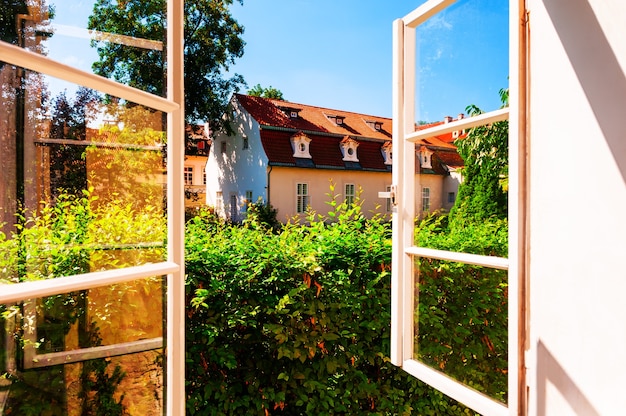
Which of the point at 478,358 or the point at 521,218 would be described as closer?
the point at 521,218

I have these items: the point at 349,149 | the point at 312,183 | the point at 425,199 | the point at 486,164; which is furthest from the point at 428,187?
the point at 349,149

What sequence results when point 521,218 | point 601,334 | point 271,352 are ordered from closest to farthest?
1. point 601,334
2. point 521,218
3. point 271,352

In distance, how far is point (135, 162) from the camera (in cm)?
104

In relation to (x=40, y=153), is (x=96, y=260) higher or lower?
lower

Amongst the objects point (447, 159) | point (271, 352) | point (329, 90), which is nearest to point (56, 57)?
point (447, 159)

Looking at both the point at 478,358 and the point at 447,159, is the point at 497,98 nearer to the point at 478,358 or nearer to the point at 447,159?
the point at 447,159

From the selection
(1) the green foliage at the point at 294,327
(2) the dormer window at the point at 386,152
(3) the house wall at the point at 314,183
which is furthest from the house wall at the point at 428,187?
(2) the dormer window at the point at 386,152

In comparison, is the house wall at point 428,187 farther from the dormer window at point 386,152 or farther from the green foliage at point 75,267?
the dormer window at point 386,152

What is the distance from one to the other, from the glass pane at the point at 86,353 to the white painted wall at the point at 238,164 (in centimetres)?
1280

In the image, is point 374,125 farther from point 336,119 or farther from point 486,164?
point 486,164

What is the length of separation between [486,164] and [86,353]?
3.83ft

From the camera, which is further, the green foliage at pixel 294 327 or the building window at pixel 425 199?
the green foliage at pixel 294 327

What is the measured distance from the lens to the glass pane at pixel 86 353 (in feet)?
2.80

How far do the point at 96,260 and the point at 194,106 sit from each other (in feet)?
45.9
